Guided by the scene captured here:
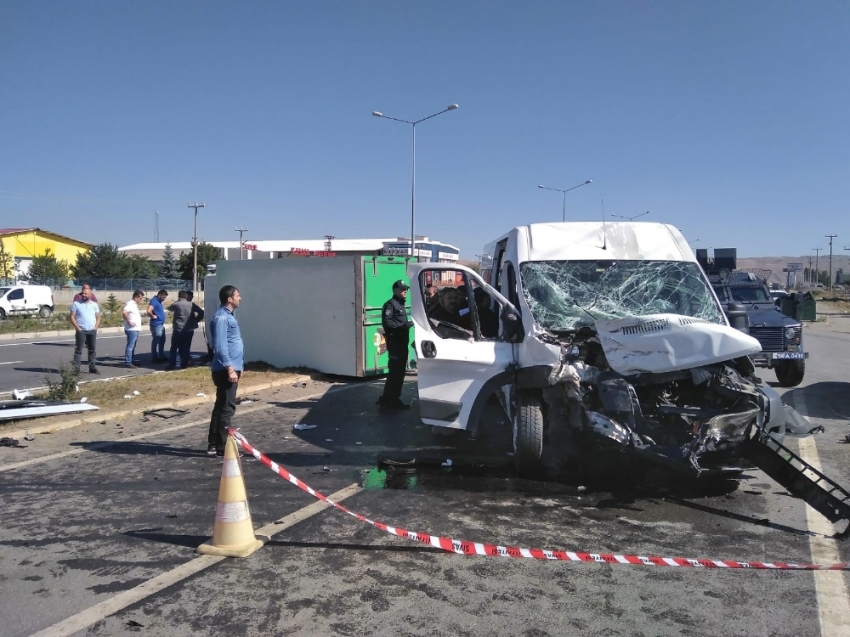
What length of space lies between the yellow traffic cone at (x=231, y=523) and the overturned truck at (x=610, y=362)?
2.38 m

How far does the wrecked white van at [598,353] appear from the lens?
18.4ft

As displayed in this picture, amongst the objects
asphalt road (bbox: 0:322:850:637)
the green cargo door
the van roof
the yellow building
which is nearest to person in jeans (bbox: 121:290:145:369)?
the green cargo door

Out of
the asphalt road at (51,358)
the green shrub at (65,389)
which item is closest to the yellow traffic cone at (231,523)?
the green shrub at (65,389)

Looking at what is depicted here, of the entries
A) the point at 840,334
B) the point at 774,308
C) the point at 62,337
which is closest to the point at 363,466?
the point at 774,308

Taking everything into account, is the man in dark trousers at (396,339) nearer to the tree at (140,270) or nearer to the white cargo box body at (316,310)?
the white cargo box body at (316,310)

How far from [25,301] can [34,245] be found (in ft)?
111

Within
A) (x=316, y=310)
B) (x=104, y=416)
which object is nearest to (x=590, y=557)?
(x=104, y=416)

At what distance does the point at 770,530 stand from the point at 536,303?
9.49ft

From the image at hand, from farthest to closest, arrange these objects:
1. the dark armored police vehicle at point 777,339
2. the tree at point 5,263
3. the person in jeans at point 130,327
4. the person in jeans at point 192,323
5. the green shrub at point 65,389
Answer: the tree at point 5,263
the person in jeans at point 130,327
the person in jeans at point 192,323
the dark armored police vehicle at point 777,339
the green shrub at point 65,389

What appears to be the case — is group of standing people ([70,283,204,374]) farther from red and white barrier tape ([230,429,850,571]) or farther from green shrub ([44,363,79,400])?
red and white barrier tape ([230,429,850,571])

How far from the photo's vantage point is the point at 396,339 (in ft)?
32.2

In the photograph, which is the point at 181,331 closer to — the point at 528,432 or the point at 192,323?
the point at 192,323

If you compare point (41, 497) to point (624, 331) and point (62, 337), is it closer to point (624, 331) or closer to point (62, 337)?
point (624, 331)

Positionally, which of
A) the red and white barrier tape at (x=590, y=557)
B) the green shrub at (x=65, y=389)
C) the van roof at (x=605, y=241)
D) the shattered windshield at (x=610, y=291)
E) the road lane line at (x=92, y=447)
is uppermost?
the van roof at (x=605, y=241)
